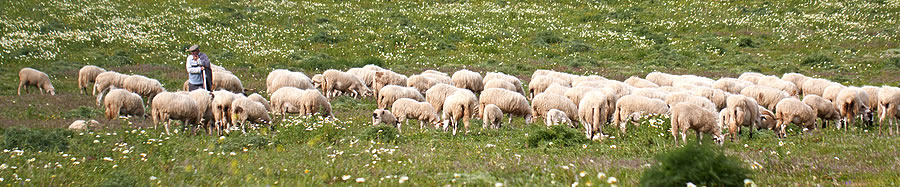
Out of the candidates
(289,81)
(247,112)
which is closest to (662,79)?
(289,81)

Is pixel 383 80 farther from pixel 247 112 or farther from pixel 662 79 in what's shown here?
pixel 662 79

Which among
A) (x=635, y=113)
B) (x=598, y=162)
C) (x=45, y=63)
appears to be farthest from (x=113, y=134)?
(x=45, y=63)

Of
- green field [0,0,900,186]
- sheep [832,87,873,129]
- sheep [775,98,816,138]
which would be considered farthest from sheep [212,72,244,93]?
sheep [832,87,873,129]

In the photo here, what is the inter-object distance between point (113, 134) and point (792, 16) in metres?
40.6

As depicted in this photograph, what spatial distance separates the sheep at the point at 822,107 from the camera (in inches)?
648

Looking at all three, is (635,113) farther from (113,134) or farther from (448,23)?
(448,23)

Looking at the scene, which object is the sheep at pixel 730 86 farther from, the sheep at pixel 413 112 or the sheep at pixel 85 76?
the sheep at pixel 85 76

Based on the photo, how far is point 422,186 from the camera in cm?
721

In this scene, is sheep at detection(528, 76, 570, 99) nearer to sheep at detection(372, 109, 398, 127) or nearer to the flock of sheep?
the flock of sheep

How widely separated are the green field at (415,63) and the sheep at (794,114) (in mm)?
315

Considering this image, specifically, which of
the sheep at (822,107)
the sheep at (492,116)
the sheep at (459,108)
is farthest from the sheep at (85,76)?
the sheep at (822,107)

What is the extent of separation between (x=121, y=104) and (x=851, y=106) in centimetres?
1655

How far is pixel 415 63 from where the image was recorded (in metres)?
33.4

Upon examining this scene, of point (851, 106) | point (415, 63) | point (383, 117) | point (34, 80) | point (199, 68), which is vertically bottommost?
point (851, 106)
